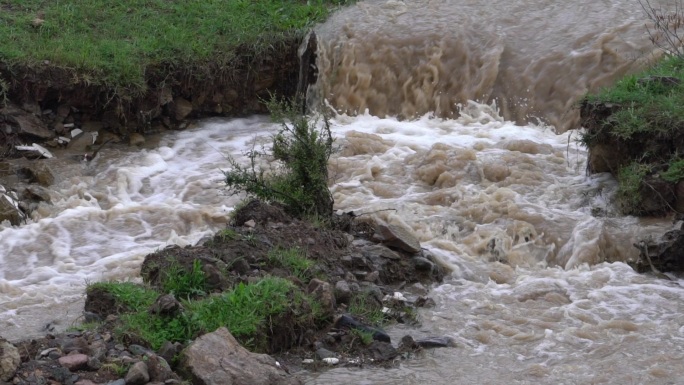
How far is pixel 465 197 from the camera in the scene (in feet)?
30.1

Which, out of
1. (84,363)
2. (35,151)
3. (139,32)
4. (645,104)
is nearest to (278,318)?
(84,363)

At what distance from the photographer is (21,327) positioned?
6.61m

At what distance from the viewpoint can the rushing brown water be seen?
11.3 meters

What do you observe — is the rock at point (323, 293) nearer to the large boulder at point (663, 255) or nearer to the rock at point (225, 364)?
the rock at point (225, 364)

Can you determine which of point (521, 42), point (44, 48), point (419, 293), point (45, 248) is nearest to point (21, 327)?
point (45, 248)

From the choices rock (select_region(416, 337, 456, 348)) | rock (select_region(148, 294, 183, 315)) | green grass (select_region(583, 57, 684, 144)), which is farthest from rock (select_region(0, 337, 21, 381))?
green grass (select_region(583, 57, 684, 144))

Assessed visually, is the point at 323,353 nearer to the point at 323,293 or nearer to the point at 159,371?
the point at 323,293

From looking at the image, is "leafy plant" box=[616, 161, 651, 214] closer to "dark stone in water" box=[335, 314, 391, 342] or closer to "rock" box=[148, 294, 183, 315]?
"dark stone in water" box=[335, 314, 391, 342]

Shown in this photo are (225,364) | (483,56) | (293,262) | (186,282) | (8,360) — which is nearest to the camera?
(8,360)

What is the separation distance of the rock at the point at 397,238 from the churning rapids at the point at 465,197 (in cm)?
38

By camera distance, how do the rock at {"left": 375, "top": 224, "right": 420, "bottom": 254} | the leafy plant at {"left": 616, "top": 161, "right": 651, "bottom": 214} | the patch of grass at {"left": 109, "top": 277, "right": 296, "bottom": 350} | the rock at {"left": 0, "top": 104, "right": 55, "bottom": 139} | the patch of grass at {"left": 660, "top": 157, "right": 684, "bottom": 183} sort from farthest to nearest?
1. the rock at {"left": 0, "top": 104, "right": 55, "bottom": 139}
2. the leafy plant at {"left": 616, "top": 161, "right": 651, "bottom": 214}
3. the patch of grass at {"left": 660, "top": 157, "right": 684, "bottom": 183}
4. the rock at {"left": 375, "top": 224, "right": 420, "bottom": 254}
5. the patch of grass at {"left": 109, "top": 277, "right": 296, "bottom": 350}

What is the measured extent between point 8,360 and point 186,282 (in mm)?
1530

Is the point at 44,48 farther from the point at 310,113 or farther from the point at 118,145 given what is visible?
the point at 310,113

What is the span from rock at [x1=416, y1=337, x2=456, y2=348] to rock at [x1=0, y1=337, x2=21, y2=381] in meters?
2.38
